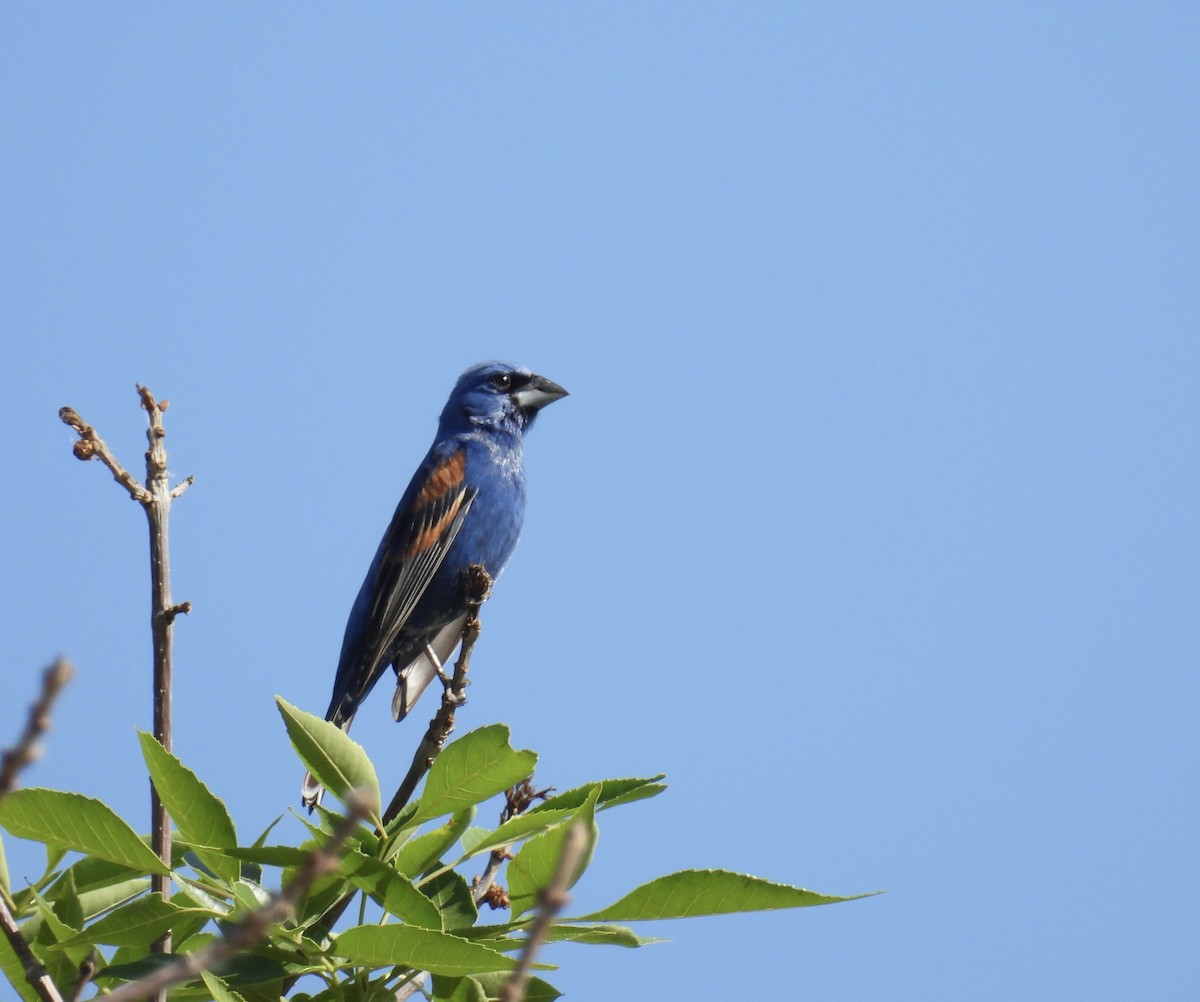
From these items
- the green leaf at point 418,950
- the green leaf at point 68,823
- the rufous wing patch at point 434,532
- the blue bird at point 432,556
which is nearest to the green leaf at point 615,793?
the green leaf at point 418,950

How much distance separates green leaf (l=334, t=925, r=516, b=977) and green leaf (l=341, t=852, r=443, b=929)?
105mm

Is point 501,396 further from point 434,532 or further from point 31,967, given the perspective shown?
point 31,967

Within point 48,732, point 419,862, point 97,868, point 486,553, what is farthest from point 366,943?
point 486,553

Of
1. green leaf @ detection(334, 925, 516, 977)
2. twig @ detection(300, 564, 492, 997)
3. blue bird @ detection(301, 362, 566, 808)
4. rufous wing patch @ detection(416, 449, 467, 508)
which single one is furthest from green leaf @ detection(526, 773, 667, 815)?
rufous wing patch @ detection(416, 449, 467, 508)

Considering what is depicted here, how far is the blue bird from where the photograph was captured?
7332mm

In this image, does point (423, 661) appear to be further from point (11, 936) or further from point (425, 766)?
point (11, 936)

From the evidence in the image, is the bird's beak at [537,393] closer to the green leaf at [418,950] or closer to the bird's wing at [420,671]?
the bird's wing at [420,671]

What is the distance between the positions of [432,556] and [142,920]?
521cm

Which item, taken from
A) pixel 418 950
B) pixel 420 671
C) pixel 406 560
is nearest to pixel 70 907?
pixel 418 950

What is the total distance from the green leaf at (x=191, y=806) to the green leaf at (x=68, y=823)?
117 millimetres

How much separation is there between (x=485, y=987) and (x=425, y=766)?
62 cm

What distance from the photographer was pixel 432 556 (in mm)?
7555

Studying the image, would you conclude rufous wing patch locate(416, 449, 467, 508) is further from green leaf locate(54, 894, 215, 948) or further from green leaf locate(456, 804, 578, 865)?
green leaf locate(54, 894, 215, 948)

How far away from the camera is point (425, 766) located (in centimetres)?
320
